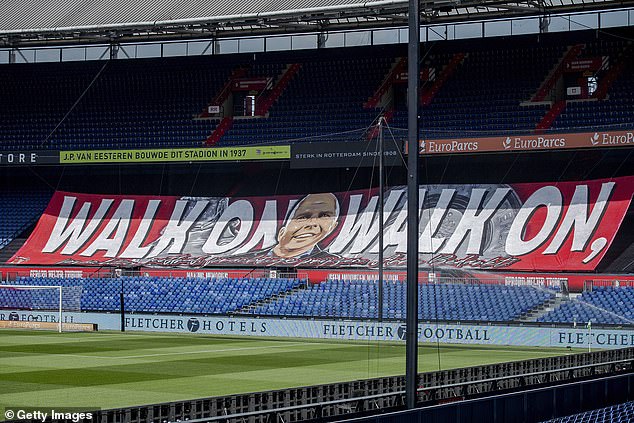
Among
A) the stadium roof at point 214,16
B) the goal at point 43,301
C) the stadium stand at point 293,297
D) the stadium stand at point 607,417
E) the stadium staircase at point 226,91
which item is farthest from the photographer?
the stadium staircase at point 226,91

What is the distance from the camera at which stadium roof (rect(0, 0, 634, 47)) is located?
165 feet

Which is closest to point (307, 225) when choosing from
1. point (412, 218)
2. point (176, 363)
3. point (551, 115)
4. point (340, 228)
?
point (340, 228)

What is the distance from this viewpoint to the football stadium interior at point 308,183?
4275cm

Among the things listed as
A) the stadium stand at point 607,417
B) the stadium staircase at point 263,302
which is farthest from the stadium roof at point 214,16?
the stadium stand at point 607,417

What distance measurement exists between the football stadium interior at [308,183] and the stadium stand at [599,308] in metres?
0.11

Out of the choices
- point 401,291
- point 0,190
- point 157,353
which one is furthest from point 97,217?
point 157,353

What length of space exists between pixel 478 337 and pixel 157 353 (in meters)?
11.6

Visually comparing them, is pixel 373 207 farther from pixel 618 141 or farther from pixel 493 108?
pixel 618 141

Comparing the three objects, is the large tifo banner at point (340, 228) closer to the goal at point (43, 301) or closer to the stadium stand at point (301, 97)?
the stadium stand at point (301, 97)

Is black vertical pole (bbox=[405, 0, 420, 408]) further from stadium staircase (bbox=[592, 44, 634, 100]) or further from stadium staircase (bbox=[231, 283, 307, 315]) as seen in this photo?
stadium staircase (bbox=[592, 44, 634, 100])

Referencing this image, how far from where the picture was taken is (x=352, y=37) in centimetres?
6006

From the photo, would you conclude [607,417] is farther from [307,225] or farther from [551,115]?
[307,225]

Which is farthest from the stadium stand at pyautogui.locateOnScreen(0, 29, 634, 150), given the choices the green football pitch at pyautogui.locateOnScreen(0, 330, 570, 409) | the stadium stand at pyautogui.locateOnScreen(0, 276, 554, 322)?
the green football pitch at pyautogui.locateOnScreen(0, 330, 570, 409)

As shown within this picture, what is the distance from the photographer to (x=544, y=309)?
43250 mm
